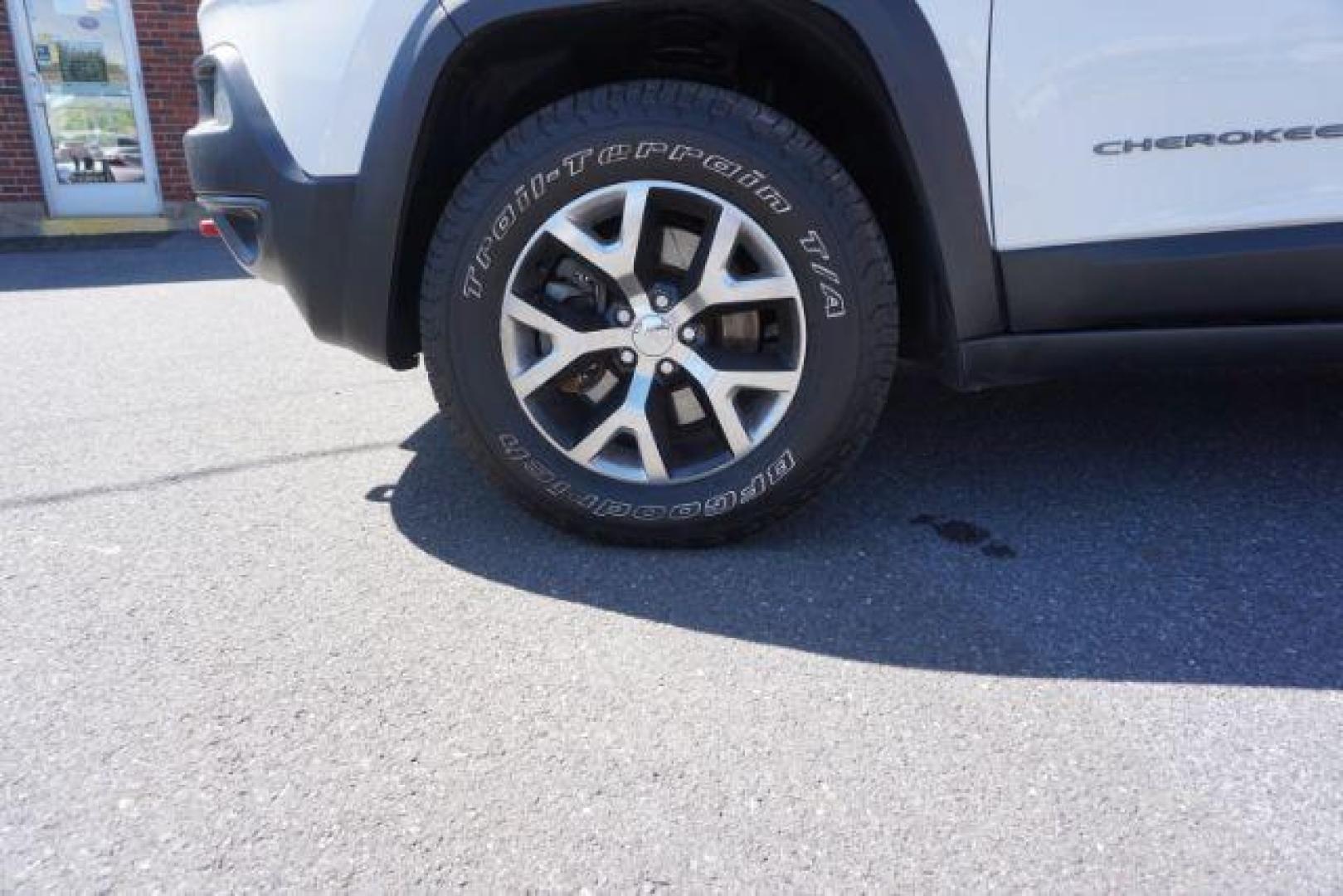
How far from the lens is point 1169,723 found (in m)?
1.65

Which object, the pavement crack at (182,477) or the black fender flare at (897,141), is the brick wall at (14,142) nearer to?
the pavement crack at (182,477)

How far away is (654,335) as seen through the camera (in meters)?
2.14

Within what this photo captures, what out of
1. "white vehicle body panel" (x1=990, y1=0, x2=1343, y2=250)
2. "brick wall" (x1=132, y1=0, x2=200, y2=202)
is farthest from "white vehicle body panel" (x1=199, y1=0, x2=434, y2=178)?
"brick wall" (x1=132, y1=0, x2=200, y2=202)

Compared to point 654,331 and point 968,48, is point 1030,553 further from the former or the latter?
point 968,48

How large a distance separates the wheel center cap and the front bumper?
0.60m

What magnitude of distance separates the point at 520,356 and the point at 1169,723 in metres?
1.48

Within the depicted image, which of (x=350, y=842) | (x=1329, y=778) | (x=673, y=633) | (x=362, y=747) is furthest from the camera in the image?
(x=673, y=633)

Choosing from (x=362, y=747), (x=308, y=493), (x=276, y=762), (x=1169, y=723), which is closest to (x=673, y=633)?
(x=362, y=747)

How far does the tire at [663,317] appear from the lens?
2.07 m

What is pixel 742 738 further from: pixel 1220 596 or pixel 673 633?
pixel 1220 596

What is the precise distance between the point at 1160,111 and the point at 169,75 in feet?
31.2

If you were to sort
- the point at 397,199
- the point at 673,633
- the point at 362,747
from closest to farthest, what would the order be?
the point at 362,747
the point at 673,633
the point at 397,199

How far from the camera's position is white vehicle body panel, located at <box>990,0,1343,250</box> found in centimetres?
184

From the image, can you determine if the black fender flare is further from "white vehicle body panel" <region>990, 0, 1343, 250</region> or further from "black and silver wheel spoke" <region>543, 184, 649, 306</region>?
"black and silver wheel spoke" <region>543, 184, 649, 306</region>
